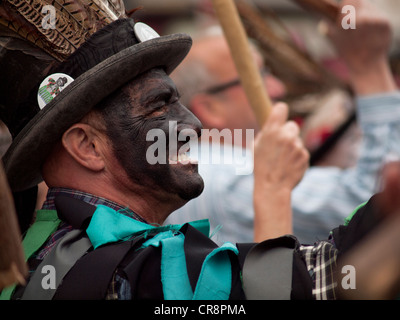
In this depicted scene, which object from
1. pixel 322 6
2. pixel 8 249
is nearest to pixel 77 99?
pixel 8 249

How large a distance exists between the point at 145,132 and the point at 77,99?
250mm

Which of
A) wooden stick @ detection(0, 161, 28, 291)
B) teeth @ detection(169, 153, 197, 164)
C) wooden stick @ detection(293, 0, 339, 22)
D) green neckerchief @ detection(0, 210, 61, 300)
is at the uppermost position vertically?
wooden stick @ detection(293, 0, 339, 22)

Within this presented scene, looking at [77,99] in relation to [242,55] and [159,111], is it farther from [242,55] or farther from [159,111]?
[242,55]

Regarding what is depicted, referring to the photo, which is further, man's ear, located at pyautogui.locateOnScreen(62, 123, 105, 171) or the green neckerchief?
man's ear, located at pyautogui.locateOnScreen(62, 123, 105, 171)

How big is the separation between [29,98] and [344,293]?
1282 millimetres

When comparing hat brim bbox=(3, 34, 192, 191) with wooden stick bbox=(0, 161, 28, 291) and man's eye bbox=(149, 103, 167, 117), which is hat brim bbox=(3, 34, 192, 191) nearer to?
man's eye bbox=(149, 103, 167, 117)

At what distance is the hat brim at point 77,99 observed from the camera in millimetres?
2680

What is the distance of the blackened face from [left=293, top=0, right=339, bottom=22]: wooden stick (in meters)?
1.96

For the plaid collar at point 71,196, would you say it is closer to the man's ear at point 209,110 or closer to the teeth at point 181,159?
the teeth at point 181,159

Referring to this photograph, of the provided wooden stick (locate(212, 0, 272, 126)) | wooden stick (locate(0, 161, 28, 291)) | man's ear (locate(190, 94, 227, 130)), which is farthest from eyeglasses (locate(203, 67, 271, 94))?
wooden stick (locate(0, 161, 28, 291))

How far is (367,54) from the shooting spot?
15.3ft

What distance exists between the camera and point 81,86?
267cm

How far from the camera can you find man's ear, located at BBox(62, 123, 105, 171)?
278cm

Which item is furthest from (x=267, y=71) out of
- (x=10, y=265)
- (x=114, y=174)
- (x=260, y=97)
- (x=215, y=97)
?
(x=10, y=265)
